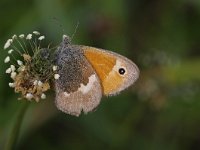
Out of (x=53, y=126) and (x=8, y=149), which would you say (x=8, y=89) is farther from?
(x=8, y=149)

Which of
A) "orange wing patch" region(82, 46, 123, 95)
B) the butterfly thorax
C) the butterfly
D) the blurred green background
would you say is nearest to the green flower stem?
the butterfly

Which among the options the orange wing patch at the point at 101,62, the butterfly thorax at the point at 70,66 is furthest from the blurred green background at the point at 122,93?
the orange wing patch at the point at 101,62

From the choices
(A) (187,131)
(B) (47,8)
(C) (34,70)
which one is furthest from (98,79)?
(A) (187,131)

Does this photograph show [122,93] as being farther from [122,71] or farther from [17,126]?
[17,126]

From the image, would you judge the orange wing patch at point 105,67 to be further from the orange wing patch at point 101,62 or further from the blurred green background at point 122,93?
the blurred green background at point 122,93

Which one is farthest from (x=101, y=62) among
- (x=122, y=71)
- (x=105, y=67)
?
(x=122, y=71)

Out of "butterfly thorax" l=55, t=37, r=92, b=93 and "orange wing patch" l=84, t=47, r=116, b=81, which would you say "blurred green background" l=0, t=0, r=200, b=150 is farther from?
"orange wing patch" l=84, t=47, r=116, b=81

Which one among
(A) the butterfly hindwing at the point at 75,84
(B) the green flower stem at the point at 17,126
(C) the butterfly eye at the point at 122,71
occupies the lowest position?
(B) the green flower stem at the point at 17,126
